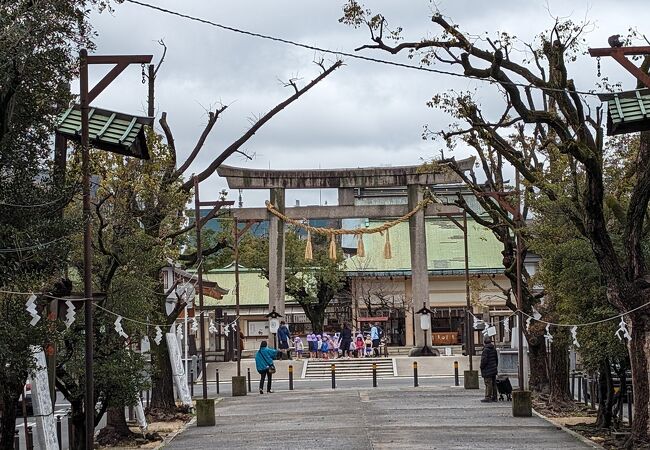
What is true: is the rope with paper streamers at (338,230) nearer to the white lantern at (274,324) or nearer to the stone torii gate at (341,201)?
the stone torii gate at (341,201)

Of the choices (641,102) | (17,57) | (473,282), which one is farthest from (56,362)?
(473,282)

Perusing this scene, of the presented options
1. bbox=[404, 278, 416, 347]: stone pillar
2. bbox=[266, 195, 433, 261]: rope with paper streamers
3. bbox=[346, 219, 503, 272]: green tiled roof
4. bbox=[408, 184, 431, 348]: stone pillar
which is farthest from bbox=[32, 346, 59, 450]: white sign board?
bbox=[404, 278, 416, 347]: stone pillar

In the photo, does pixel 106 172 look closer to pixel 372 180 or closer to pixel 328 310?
pixel 372 180

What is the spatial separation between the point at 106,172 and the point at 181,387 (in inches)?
398

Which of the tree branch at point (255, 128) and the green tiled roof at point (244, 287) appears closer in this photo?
the tree branch at point (255, 128)

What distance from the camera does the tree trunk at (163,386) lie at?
1200 inches

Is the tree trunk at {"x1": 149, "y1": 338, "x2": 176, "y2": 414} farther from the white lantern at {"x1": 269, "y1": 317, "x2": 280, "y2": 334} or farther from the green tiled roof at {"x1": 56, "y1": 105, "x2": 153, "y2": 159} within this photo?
the white lantern at {"x1": 269, "y1": 317, "x2": 280, "y2": 334}

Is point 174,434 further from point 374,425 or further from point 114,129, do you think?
point 114,129

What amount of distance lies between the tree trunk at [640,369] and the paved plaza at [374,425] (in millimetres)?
1849

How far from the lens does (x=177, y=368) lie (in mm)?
31375

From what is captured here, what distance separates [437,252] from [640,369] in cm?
4651

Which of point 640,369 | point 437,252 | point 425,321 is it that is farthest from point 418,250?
point 640,369

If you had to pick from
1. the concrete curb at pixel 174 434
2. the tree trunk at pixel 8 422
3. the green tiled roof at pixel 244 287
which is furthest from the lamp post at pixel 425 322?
the tree trunk at pixel 8 422

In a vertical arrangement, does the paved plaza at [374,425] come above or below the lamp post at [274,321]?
below
